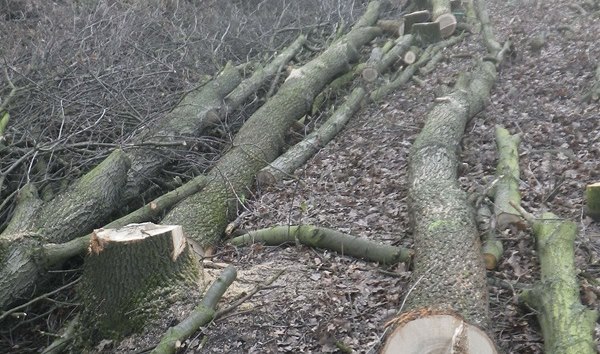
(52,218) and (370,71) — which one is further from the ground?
(52,218)

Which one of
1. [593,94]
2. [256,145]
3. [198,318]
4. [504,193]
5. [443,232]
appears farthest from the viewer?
[256,145]

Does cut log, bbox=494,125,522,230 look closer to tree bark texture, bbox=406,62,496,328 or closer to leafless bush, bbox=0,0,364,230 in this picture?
tree bark texture, bbox=406,62,496,328

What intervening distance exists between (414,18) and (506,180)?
5644 mm

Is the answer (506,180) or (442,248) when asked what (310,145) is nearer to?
(506,180)

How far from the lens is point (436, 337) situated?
A: 3.05 m

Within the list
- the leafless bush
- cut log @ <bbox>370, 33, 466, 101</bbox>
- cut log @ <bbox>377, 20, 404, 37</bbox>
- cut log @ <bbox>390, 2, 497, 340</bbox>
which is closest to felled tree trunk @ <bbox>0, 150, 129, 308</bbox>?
the leafless bush

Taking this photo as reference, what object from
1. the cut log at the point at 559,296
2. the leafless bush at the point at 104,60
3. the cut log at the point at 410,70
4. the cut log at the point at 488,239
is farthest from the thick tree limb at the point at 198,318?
the cut log at the point at 410,70

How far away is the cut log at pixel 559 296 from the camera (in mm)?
3166

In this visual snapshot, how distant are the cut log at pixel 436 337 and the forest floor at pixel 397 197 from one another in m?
0.34

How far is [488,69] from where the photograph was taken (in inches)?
308

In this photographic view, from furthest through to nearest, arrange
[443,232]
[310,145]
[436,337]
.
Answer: [310,145] → [443,232] → [436,337]

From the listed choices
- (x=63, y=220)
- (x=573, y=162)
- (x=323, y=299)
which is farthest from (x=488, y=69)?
(x=63, y=220)

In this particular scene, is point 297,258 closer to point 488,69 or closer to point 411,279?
point 411,279

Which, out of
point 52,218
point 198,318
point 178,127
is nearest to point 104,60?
point 178,127
